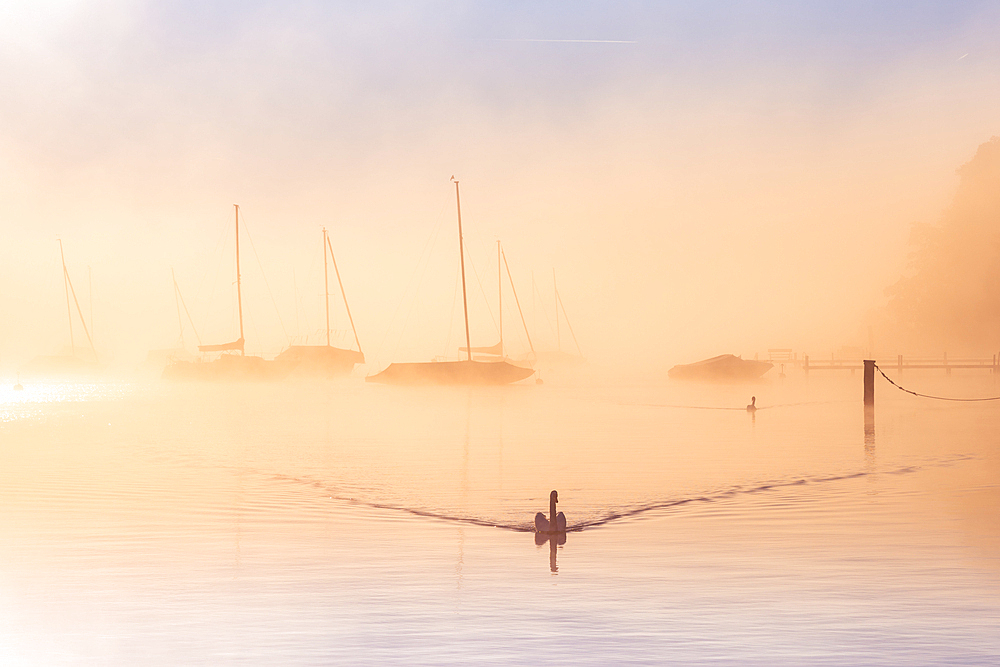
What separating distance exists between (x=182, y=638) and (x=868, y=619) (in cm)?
828

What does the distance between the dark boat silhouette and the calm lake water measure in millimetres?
62234

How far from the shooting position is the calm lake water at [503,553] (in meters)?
10.9

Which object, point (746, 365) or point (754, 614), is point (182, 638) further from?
point (746, 365)

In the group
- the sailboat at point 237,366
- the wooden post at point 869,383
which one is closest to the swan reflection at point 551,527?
the wooden post at point 869,383

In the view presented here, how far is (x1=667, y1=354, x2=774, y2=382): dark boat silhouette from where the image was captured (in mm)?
101812

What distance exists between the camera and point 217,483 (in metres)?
27.5

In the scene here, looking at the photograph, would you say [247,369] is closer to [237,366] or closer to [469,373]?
[237,366]

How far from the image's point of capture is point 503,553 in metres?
16.5

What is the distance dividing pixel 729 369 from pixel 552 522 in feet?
291

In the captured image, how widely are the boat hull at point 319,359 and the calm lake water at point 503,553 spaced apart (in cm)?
8118

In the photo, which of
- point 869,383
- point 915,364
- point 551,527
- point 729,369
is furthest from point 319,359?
point 551,527

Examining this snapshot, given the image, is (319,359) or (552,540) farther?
(319,359)

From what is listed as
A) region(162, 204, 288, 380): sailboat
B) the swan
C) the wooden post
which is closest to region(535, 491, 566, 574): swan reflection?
the swan

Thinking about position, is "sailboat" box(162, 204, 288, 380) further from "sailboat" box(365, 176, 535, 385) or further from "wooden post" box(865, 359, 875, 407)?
"wooden post" box(865, 359, 875, 407)
